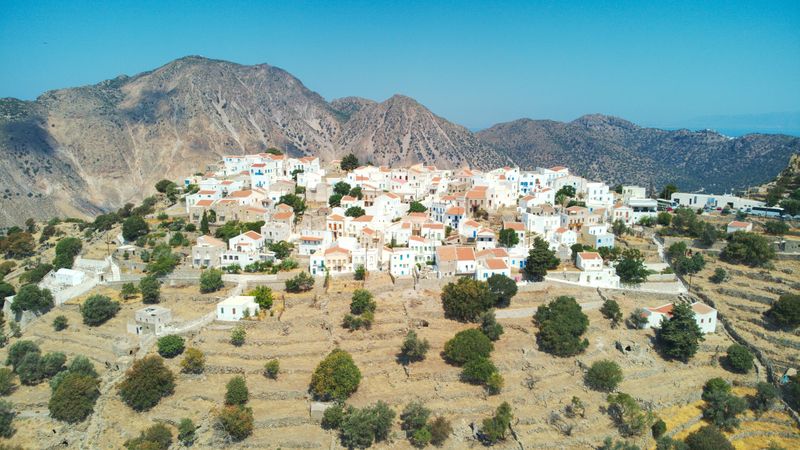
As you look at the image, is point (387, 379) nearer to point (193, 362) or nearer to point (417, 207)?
point (193, 362)

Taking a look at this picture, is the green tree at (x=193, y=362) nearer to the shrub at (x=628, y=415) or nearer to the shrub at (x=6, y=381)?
the shrub at (x=6, y=381)

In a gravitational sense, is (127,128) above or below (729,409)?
above

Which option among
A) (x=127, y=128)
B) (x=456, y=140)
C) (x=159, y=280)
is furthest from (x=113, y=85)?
(x=159, y=280)

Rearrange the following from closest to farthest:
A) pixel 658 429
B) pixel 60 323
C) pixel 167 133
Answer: pixel 658 429, pixel 60 323, pixel 167 133

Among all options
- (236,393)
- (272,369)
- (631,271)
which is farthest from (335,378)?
(631,271)

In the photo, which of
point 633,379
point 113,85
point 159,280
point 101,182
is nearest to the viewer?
point 633,379

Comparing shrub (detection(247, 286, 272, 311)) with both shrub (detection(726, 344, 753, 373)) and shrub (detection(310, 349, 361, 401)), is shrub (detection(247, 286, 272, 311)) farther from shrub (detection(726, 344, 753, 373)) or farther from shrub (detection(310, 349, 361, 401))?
shrub (detection(726, 344, 753, 373))

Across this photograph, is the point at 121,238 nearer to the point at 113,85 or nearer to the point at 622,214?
the point at 622,214
